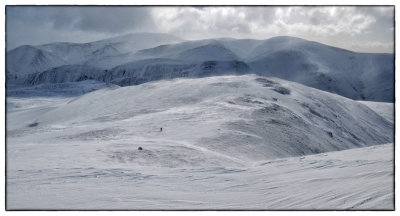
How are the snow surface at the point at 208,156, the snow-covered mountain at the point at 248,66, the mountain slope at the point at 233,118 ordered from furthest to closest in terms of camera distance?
the snow-covered mountain at the point at 248,66 < the mountain slope at the point at 233,118 < the snow surface at the point at 208,156

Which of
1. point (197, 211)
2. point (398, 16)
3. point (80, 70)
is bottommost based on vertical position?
point (197, 211)

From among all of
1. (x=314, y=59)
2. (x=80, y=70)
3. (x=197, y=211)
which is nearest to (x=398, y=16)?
(x=197, y=211)

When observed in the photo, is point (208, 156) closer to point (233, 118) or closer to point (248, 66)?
point (233, 118)

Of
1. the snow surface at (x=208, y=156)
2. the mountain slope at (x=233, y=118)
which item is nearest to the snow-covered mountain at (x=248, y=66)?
the mountain slope at (x=233, y=118)

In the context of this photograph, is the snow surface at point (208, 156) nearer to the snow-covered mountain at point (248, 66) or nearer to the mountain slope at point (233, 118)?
the mountain slope at point (233, 118)

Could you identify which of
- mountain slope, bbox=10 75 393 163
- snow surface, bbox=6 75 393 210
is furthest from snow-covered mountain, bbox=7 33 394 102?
snow surface, bbox=6 75 393 210

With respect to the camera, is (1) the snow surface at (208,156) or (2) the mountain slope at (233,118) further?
(2) the mountain slope at (233,118)

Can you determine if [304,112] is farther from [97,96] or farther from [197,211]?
[197,211]

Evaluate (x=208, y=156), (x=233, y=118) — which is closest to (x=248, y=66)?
(x=233, y=118)
